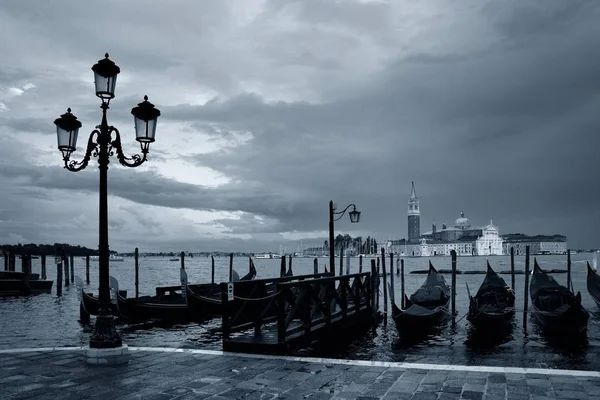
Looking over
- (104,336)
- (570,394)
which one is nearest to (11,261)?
(104,336)

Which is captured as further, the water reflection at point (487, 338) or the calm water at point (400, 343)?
the water reflection at point (487, 338)

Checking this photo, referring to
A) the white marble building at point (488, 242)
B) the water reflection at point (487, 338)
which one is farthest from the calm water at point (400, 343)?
the white marble building at point (488, 242)

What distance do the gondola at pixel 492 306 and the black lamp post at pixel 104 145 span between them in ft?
38.4

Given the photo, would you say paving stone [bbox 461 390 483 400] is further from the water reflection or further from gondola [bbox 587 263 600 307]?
gondola [bbox 587 263 600 307]

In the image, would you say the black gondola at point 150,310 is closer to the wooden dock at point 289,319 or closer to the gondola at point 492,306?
the wooden dock at point 289,319

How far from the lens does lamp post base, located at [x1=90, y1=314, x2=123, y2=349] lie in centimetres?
766

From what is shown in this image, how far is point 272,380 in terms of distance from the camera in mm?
6457

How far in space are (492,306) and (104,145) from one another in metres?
15.0

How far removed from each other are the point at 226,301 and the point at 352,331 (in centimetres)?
592

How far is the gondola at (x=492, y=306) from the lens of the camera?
52.5 feet

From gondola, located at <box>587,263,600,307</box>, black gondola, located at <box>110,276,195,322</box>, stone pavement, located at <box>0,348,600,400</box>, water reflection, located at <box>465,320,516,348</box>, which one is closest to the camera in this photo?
stone pavement, located at <box>0,348,600,400</box>

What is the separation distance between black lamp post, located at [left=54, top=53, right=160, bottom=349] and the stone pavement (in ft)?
1.97

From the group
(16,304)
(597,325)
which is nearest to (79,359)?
(597,325)

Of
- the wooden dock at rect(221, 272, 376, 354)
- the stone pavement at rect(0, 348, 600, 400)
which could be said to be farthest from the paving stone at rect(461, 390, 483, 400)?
the wooden dock at rect(221, 272, 376, 354)
